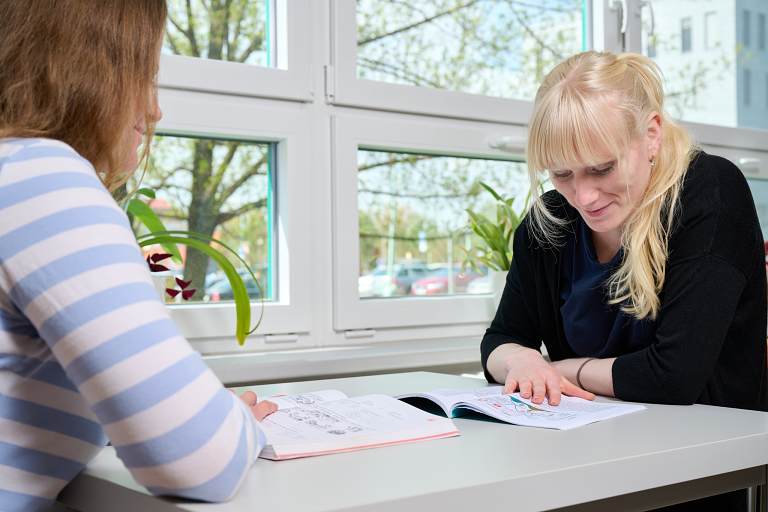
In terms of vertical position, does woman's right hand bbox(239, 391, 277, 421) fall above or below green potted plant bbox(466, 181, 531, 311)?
below

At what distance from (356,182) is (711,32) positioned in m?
1.64

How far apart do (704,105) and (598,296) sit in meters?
1.79

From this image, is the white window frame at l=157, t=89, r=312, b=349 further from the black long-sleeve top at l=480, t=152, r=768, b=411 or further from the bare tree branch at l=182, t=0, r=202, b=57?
the black long-sleeve top at l=480, t=152, r=768, b=411

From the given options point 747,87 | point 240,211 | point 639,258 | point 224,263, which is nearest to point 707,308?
point 639,258

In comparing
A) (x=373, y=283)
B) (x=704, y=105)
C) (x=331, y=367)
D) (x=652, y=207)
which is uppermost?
(x=704, y=105)

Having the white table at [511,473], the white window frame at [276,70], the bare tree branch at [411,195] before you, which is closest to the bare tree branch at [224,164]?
the white window frame at [276,70]

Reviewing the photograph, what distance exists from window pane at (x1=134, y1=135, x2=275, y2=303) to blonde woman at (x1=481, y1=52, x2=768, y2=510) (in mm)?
755

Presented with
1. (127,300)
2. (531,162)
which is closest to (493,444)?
(127,300)

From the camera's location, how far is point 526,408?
123cm

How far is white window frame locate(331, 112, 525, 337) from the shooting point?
2211mm

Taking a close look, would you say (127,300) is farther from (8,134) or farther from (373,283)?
(373,283)

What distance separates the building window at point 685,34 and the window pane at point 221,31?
158 cm

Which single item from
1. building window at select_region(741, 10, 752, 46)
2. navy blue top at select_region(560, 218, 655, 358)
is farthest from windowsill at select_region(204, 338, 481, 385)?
building window at select_region(741, 10, 752, 46)

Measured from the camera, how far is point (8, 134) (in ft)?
2.66
